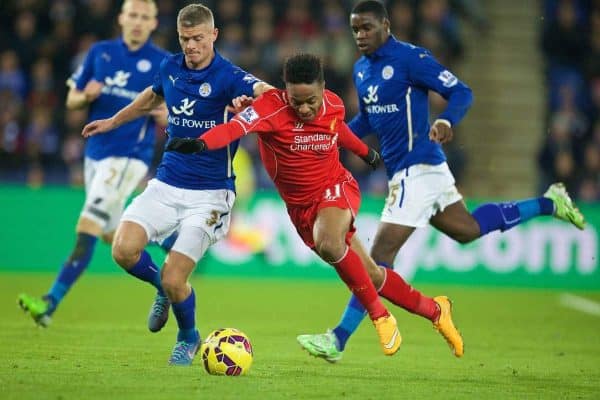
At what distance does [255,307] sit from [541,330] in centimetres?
322

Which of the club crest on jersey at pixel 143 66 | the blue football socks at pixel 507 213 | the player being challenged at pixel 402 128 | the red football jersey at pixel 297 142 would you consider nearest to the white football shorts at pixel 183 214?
the red football jersey at pixel 297 142

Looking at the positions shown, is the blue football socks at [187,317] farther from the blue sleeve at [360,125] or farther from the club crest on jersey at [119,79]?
the club crest on jersey at [119,79]

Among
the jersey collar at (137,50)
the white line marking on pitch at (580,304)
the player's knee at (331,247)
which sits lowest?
the white line marking on pitch at (580,304)

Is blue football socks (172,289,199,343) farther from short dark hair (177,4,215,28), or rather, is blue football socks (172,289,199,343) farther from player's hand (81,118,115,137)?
short dark hair (177,4,215,28)

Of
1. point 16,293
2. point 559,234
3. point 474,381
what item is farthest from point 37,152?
point 474,381

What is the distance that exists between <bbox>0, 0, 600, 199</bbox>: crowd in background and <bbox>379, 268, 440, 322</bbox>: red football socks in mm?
9505

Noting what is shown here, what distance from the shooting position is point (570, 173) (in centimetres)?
1773

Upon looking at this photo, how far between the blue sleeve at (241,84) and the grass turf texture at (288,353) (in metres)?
1.86

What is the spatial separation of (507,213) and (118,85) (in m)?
3.85

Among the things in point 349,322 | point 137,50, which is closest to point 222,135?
point 349,322

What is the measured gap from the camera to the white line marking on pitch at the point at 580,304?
13516mm

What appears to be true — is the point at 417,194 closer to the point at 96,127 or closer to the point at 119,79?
the point at 96,127

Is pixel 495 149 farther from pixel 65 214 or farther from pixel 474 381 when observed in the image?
pixel 474 381

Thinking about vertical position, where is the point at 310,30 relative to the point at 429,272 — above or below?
above
